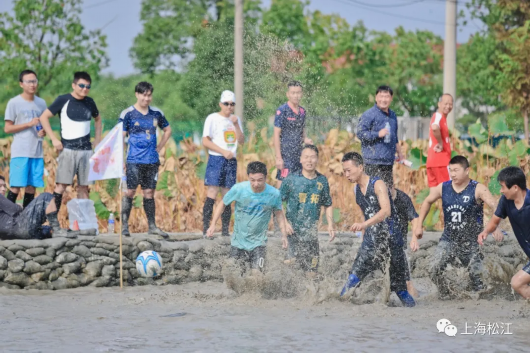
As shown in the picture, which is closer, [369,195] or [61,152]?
[369,195]

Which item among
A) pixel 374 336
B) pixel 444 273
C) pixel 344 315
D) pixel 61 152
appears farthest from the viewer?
pixel 61 152

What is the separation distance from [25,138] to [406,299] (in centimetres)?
492

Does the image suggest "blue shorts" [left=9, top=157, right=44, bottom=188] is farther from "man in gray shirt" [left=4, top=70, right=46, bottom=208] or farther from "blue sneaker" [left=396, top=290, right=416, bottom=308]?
"blue sneaker" [left=396, top=290, right=416, bottom=308]

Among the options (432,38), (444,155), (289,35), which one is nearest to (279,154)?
(444,155)

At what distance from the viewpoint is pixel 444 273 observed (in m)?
10.0

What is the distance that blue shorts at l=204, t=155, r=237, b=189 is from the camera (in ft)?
38.5

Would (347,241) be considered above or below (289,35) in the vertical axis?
below

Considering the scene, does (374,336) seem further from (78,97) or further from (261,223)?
(78,97)

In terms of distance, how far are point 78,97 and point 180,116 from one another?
26.9m

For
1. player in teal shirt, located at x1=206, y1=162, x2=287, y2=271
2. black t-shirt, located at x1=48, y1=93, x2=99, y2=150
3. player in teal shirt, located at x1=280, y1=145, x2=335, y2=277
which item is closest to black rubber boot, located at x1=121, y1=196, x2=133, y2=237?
black t-shirt, located at x1=48, y1=93, x2=99, y2=150

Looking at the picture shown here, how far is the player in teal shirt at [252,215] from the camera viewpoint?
1010 centimetres

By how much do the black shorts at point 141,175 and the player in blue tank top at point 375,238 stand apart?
3.20 meters

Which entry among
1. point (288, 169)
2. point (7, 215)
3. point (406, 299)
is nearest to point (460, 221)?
point (406, 299)

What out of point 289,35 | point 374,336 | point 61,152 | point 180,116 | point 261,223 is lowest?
point 374,336
